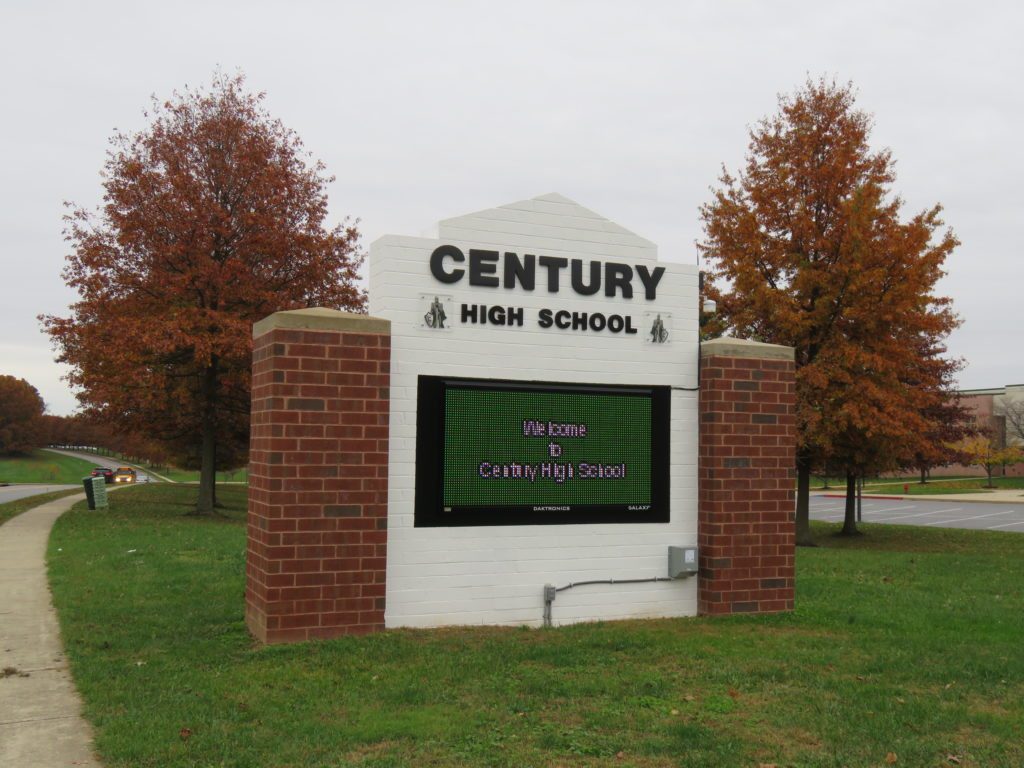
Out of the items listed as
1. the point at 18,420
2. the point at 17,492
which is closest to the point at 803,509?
the point at 17,492

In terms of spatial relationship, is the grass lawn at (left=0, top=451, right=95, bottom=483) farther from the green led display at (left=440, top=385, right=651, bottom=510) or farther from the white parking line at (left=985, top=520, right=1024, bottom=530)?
the green led display at (left=440, top=385, right=651, bottom=510)

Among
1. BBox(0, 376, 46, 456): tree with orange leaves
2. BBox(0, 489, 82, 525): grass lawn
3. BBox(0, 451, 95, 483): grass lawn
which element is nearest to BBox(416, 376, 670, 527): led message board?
BBox(0, 489, 82, 525): grass lawn

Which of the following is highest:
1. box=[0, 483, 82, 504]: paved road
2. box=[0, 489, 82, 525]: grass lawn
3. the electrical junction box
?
the electrical junction box

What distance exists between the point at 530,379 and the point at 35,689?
4.58m

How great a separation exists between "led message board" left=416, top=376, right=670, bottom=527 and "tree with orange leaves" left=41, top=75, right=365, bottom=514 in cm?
1446

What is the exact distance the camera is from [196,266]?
74.5ft

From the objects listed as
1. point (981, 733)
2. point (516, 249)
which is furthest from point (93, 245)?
point (981, 733)

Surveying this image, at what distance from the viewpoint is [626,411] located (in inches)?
342

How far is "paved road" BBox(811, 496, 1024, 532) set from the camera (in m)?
29.8

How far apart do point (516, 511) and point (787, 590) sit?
119 inches

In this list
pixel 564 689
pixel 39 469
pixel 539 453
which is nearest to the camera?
pixel 564 689

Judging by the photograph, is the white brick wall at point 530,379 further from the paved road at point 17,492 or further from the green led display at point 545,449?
the paved road at point 17,492

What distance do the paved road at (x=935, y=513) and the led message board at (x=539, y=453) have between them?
22.9 m

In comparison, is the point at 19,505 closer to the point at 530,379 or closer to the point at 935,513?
the point at 530,379
